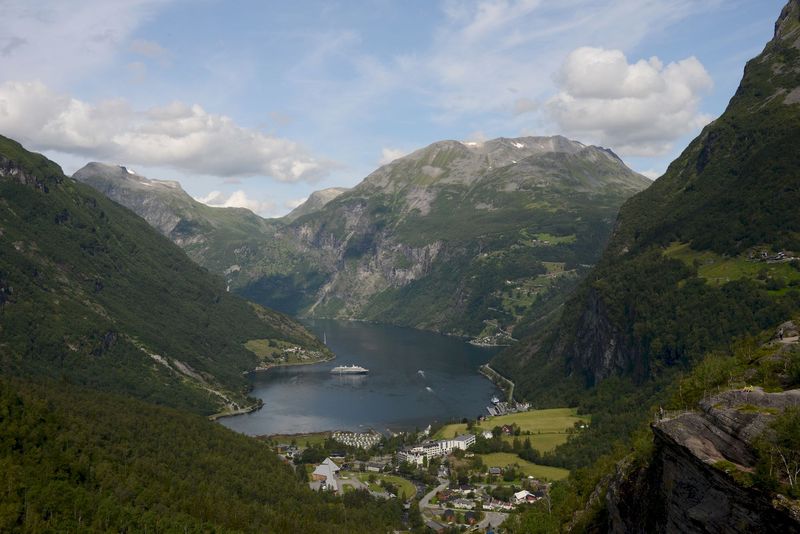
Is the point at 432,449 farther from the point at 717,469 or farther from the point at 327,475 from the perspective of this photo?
the point at 717,469

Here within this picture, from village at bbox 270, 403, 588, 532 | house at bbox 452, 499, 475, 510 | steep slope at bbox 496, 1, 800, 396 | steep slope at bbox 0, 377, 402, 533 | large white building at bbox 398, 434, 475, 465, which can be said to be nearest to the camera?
steep slope at bbox 0, 377, 402, 533

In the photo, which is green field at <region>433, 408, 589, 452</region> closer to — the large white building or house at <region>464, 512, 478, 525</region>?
the large white building

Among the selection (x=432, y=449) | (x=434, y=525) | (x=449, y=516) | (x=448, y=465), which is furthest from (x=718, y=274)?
(x=434, y=525)

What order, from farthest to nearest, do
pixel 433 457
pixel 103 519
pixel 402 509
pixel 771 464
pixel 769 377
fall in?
pixel 433 457 < pixel 402 509 < pixel 103 519 < pixel 769 377 < pixel 771 464

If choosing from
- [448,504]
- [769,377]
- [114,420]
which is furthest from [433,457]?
[769,377]

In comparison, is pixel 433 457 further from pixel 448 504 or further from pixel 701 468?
pixel 701 468

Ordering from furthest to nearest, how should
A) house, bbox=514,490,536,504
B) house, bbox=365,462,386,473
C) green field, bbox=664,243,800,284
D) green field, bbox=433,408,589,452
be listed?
green field, bbox=433,408,589,452 < green field, bbox=664,243,800,284 < house, bbox=365,462,386,473 < house, bbox=514,490,536,504

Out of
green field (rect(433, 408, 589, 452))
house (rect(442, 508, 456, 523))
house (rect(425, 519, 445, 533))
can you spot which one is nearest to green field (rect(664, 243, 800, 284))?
green field (rect(433, 408, 589, 452))
